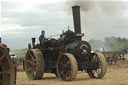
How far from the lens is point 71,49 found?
37.8ft

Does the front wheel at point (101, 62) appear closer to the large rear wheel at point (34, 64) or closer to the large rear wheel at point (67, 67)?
the large rear wheel at point (67, 67)

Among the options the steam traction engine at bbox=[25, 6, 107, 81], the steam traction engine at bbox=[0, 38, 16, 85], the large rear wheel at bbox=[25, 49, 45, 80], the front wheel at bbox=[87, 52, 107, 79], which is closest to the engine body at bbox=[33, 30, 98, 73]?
the steam traction engine at bbox=[25, 6, 107, 81]

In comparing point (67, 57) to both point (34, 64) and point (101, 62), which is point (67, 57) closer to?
point (101, 62)

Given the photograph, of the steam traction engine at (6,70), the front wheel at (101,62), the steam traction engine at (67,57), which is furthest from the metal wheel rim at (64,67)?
the steam traction engine at (6,70)

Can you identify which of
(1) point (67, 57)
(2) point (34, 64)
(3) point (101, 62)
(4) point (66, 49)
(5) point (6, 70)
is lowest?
(2) point (34, 64)

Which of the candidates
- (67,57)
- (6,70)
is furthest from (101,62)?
(6,70)

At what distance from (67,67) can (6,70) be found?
18.9 feet

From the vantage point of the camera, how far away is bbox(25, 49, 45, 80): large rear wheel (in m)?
12.5

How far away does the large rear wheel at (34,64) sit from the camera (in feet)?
41.0

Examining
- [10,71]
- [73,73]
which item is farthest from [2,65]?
[73,73]

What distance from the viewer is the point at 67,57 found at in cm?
1112

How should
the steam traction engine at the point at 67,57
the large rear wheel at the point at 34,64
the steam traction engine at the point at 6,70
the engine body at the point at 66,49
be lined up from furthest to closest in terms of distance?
the large rear wheel at the point at 34,64 → the engine body at the point at 66,49 → the steam traction engine at the point at 67,57 → the steam traction engine at the point at 6,70

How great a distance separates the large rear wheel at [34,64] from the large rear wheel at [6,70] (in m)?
7.01

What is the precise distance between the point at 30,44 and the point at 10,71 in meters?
8.91
